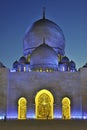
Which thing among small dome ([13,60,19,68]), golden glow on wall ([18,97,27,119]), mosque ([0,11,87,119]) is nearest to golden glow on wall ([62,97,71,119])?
mosque ([0,11,87,119])

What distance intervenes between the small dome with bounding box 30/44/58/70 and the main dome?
10.7 ft

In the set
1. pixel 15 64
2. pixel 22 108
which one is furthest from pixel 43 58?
pixel 22 108

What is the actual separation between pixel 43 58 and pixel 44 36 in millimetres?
4633

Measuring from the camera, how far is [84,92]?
26766mm

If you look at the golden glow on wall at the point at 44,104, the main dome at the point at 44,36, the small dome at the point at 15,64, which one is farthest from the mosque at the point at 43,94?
the main dome at the point at 44,36

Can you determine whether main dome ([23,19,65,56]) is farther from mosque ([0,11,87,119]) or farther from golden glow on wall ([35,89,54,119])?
golden glow on wall ([35,89,54,119])

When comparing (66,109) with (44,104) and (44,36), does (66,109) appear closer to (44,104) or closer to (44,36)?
(44,104)

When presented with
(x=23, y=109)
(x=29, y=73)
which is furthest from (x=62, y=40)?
(x=23, y=109)

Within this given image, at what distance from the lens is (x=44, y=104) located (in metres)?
26.8

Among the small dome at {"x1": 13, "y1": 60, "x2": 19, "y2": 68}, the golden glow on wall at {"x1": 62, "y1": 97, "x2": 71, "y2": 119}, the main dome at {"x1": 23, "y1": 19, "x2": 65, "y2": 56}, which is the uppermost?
the main dome at {"x1": 23, "y1": 19, "x2": 65, "y2": 56}

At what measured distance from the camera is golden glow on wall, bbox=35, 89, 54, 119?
26562mm

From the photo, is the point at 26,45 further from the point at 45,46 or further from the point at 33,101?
the point at 33,101

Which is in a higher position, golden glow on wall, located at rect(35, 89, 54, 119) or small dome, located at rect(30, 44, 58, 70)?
small dome, located at rect(30, 44, 58, 70)

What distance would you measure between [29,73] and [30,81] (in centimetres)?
79
